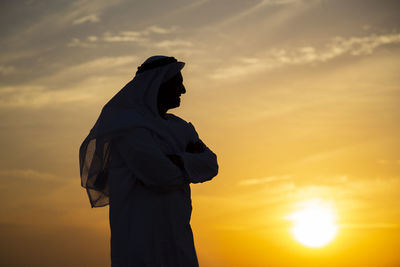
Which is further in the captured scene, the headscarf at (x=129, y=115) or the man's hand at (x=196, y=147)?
the man's hand at (x=196, y=147)

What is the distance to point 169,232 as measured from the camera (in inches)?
283

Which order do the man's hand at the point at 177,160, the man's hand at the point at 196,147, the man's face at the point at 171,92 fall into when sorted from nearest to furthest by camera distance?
the man's hand at the point at 177,160
the man's face at the point at 171,92
the man's hand at the point at 196,147

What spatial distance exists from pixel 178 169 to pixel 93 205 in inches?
40.2

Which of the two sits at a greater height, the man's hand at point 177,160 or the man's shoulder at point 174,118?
the man's shoulder at point 174,118

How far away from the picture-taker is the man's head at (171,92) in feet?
24.0

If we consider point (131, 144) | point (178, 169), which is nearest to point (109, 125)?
point (131, 144)

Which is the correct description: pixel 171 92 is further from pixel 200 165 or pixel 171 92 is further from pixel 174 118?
pixel 200 165

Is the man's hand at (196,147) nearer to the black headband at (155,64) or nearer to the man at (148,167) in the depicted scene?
the man at (148,167)

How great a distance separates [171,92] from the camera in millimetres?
7316

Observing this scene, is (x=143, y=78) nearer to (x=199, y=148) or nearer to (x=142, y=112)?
(x=142, y=112)

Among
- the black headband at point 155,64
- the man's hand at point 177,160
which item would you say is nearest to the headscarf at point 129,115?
the black headband at point 155,64

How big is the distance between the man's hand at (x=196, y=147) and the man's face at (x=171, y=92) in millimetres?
392

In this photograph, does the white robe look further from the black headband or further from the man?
the black headband

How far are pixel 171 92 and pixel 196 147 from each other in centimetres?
54
